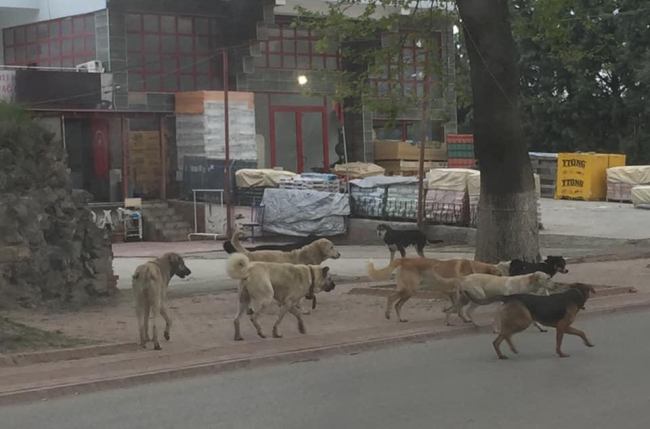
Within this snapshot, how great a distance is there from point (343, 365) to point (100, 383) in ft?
8.16

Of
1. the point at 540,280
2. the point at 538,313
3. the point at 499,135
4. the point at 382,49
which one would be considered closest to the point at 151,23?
the point at 382,49

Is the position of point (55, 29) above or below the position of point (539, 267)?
above

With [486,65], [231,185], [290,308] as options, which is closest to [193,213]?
[231,185]

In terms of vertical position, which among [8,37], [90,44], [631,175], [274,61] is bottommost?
[631,175]

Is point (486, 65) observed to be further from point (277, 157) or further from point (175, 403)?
point (277, 157)

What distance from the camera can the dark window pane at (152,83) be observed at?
35.4m

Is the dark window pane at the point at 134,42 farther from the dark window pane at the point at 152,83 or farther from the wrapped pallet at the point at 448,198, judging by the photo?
the wrapped pallet at the point at 448,198

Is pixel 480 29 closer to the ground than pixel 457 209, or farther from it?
farther from it

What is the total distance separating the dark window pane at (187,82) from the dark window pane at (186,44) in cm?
99

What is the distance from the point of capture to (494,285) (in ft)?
36.9

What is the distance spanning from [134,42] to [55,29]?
3.00m

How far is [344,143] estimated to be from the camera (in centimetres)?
4112

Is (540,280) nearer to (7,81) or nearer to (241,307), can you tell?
(241,307)

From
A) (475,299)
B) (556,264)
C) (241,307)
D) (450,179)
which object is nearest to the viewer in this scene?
(241,307)
